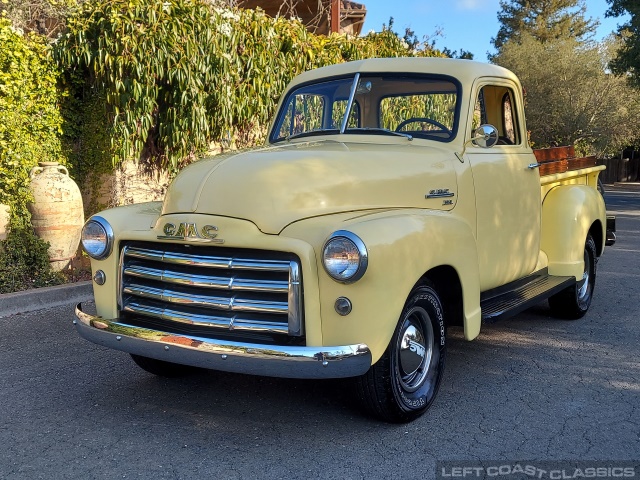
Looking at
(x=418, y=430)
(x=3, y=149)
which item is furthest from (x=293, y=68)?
(x=418, y=430)

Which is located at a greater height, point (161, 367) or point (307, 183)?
point (307, 183)

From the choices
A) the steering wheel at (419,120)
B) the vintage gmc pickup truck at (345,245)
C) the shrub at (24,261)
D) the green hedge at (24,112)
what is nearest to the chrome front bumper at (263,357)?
the vintage gmc pickup truck at (345,245)

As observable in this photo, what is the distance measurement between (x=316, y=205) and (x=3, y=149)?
467 cm

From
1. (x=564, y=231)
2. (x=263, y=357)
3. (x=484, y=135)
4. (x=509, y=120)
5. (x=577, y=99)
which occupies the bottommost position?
(x=263, y=357)

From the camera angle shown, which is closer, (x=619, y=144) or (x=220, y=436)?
(x=220, y=436)

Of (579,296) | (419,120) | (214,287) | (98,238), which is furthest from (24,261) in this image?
(579,296)

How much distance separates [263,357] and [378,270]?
25.8 inches

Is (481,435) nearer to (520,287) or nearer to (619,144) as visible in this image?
(520,287)

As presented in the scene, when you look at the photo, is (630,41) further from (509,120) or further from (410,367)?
(410,367)

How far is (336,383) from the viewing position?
4.16 m

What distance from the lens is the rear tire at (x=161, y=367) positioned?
419 cm

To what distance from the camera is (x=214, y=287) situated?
3.29 metres

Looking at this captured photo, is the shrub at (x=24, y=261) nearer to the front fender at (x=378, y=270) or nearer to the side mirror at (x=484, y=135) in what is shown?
the front fender at (x=378, y=270)

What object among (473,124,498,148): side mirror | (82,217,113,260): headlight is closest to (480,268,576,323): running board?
(473,124,498,148): side mirror
